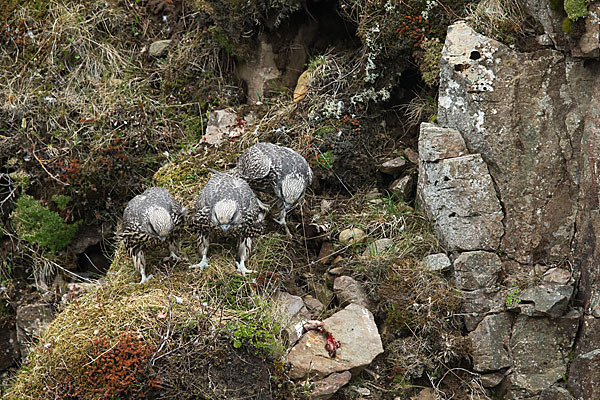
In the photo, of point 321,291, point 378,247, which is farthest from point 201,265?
point 378,247

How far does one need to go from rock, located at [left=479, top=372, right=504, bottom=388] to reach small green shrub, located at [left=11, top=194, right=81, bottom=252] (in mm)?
4489

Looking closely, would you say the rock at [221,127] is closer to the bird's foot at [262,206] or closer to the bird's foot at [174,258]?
the bird's foot at [262,206]

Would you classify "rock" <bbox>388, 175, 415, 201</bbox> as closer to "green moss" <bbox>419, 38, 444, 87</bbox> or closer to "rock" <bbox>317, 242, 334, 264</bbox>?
"rock" <bbox>317, 242, 334, 264</bbox>

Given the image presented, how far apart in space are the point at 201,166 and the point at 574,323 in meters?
3.85

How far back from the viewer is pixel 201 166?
283 inches

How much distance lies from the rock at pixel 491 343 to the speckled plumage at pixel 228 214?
2052 mm

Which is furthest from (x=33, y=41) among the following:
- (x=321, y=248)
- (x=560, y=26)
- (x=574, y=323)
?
(x=574, y=323)

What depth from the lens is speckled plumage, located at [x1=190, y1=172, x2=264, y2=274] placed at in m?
5.68

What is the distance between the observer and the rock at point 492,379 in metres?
5.75

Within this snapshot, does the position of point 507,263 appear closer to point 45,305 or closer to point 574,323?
point 574,323

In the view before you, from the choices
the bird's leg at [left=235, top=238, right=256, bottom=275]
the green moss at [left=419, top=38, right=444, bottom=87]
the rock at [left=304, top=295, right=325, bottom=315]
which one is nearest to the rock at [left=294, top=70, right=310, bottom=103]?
the green moss at [left=419, top=38, right=444, bottom=87]

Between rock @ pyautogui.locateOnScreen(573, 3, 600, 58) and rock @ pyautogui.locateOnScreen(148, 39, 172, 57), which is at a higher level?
rock @ pyautogui.locateOnScreen(573, 3, 600, 58)

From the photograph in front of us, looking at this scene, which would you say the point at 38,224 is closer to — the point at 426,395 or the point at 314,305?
the point at 314,305

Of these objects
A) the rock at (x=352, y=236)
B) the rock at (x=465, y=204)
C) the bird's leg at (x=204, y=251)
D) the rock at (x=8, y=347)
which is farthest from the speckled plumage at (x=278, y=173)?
the rock at (x=8, y=347)
